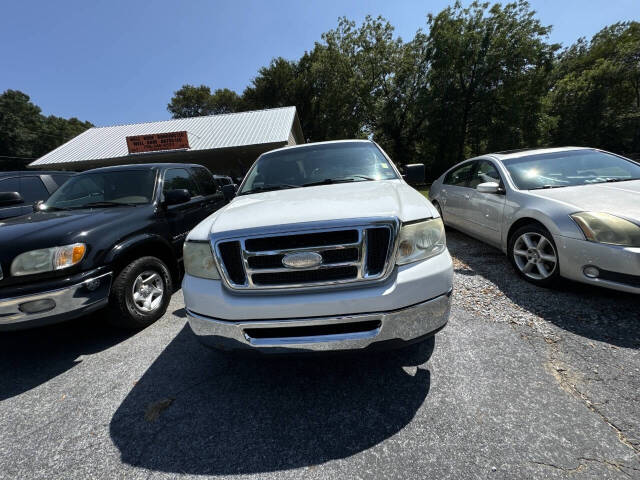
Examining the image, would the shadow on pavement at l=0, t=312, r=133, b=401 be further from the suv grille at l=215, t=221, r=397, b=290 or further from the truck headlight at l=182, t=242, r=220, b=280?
the suv grille at l=215, t=221, r=397, b=290

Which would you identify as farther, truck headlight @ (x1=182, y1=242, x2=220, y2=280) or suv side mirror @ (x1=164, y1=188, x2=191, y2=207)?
suv side mirror @ (x1=164, y1=188, x2=191, y2=207)

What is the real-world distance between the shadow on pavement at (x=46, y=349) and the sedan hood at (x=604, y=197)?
4704 millimetres

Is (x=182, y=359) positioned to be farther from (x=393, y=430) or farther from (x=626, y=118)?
(x=626, y=118)

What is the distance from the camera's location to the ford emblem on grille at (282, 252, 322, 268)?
1.66 meters

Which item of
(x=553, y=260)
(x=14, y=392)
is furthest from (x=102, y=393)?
(x=553, y=260)

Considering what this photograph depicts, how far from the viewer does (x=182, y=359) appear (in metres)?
2.39

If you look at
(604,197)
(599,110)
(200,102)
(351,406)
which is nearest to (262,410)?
(351,406)

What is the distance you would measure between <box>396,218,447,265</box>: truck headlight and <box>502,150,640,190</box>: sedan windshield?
2.55 meters

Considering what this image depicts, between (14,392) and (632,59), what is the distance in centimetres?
4203

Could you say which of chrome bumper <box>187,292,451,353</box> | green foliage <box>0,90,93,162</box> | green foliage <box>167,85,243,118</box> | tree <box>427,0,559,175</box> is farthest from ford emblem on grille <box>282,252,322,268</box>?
green foliage <box>0,90,93,162</box>

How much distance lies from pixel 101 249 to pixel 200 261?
1399 millimetres

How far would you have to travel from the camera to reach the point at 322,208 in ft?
6.13

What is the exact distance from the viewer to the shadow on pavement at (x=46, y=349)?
7.59ft

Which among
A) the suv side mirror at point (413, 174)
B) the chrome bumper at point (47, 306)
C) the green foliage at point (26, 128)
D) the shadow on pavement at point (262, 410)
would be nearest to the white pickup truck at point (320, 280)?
the shadow on pavement at point (262, 410)
